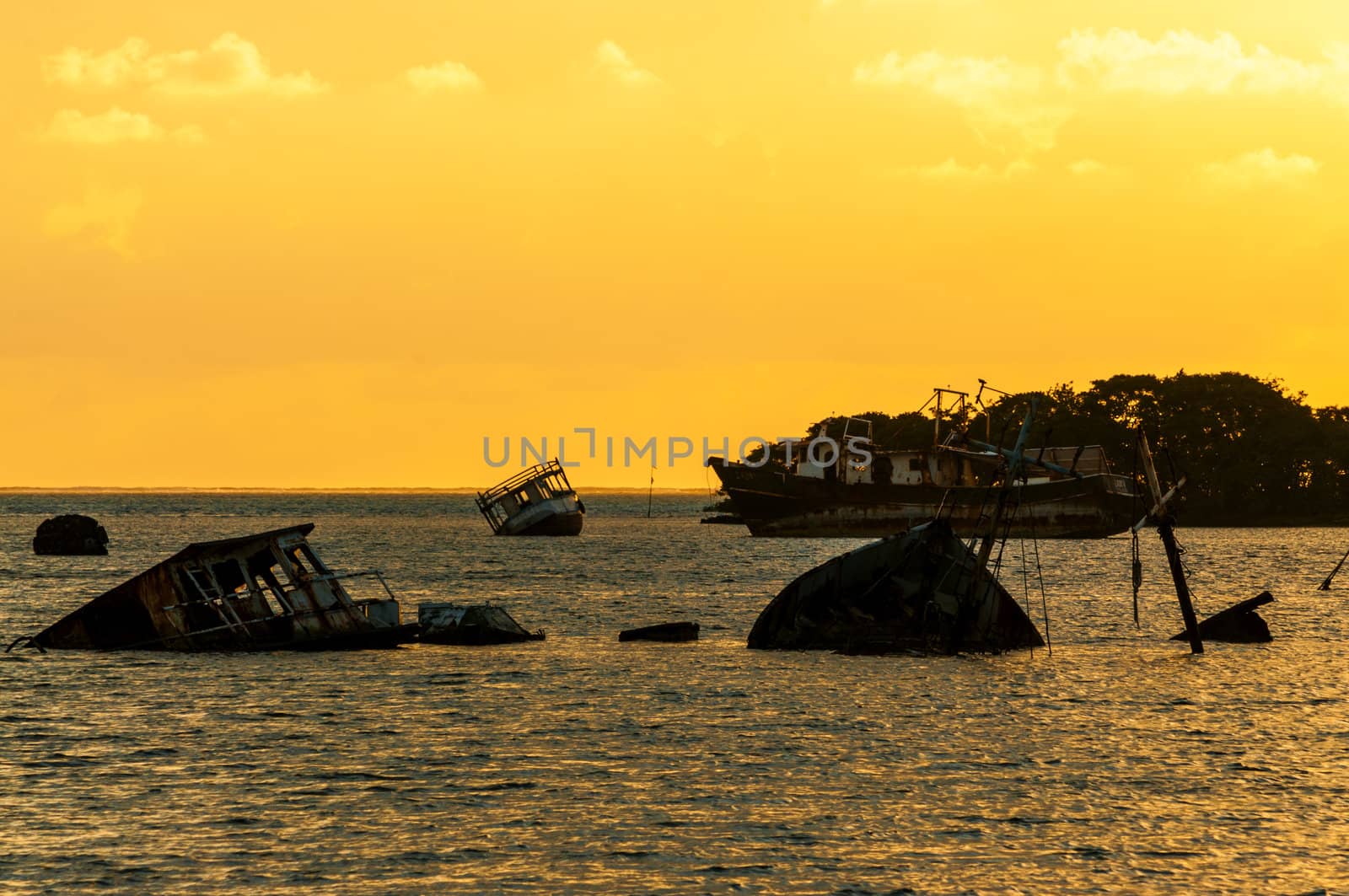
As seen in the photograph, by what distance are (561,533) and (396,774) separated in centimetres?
10801

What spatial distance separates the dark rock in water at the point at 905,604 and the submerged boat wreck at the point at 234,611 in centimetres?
1125

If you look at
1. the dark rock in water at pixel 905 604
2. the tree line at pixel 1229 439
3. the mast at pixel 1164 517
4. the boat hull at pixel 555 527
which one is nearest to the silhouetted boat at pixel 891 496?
the boat hull at pixel 555 527

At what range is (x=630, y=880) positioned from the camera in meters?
19.2

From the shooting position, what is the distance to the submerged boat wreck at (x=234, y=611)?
131ft

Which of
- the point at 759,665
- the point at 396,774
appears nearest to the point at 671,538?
the point at 759,665

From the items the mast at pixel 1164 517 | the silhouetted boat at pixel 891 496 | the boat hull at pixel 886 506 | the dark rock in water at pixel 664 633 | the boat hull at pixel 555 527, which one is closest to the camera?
the mast at pixel 1164 517

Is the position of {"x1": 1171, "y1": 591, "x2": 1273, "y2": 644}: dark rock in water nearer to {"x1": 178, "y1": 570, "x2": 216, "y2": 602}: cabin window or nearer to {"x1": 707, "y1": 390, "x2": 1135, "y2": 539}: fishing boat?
{"x1": 178, "y1": 570, "x2": 216, "y2": 602}: cabin window

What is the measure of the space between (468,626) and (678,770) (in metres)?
21.2

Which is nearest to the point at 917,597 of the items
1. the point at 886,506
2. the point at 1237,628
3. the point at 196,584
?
the point at 1237,628

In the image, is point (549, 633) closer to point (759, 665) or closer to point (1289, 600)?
point (759, 665)

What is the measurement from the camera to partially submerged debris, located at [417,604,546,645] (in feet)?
152

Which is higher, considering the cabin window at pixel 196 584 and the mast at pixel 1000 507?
the mast at pixel 1000 507

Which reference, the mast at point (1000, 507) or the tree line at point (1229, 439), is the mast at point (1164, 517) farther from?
the tree line at point (1229, 439)

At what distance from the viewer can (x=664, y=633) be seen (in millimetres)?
48344
